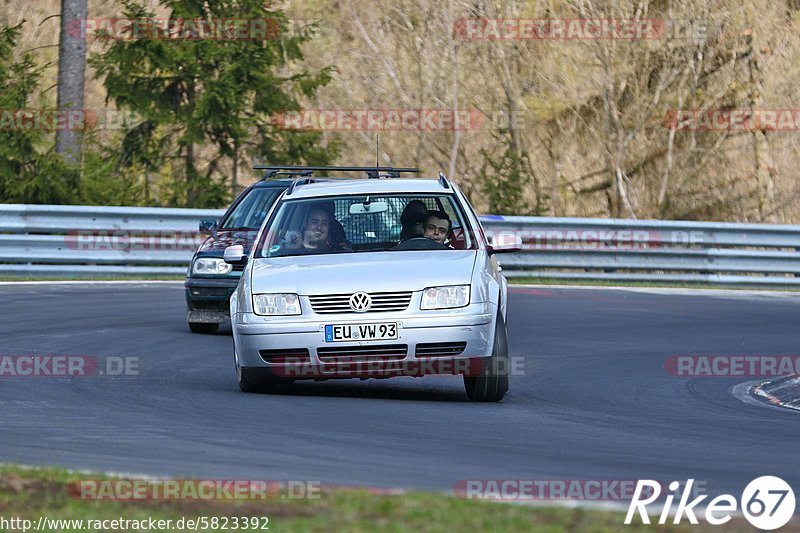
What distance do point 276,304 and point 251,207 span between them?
5921 millimetres

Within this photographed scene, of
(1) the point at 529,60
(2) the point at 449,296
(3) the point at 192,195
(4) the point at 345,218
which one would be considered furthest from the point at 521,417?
(1) the point at 529,60

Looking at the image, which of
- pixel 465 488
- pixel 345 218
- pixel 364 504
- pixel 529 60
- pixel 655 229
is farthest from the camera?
pixel 529 60

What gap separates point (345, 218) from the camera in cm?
1133

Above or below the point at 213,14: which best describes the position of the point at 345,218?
below

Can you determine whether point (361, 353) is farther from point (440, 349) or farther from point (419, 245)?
point (419, 245)

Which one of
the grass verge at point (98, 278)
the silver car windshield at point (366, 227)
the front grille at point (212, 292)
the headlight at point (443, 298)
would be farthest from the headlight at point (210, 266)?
the grass verge at point (98, 278)

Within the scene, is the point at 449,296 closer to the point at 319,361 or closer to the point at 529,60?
the point at 319,361

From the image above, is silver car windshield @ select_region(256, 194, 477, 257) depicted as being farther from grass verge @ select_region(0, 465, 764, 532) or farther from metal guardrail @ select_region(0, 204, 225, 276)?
metal guardrail @ select_region(0, 204, 225, 276)

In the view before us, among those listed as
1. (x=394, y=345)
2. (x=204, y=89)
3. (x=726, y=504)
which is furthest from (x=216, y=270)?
(x=204, y=89)

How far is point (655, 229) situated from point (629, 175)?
286 inches

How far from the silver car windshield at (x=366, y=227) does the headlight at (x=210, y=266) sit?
396cm

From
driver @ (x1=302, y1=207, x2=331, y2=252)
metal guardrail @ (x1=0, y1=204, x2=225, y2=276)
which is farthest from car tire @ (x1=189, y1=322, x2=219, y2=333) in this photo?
metal guardrail @ (x1=0, y1=204, x2=225, y2=276)

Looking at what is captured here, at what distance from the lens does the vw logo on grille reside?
10.0 m

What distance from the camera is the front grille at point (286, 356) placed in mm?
10133
